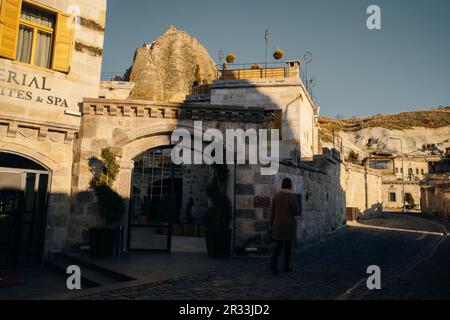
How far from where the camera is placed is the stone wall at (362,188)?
73.9ft

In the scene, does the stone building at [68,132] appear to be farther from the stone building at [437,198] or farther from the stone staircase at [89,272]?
the stone building at [437,198]

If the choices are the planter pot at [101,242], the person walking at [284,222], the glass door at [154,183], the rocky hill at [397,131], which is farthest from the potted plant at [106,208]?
the rocky hill at [397,131]

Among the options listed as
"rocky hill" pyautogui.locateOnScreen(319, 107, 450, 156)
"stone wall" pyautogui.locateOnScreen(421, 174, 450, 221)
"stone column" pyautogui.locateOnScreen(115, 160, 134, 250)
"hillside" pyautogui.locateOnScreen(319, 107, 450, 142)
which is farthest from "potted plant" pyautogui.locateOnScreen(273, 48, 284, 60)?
"hillside" pyautogui.locateOnScreen(319, 107, 450, 142)

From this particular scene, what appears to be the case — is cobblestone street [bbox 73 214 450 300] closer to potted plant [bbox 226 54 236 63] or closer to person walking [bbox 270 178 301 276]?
person walking [bbox 270 178 301 276]

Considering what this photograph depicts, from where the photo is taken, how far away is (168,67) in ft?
191

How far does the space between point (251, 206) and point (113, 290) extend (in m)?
4.71

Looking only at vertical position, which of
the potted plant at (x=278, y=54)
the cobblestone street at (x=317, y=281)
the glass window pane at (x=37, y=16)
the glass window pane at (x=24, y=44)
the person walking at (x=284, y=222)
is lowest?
the cobblestone street at (x=317, y=281)

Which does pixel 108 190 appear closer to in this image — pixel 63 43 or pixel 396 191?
pixel 63 43

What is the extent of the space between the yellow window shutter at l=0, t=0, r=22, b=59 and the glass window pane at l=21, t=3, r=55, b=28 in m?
0.35

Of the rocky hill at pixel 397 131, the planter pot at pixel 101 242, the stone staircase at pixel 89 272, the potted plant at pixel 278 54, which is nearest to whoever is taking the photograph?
the stone staircase at pixel 89 272

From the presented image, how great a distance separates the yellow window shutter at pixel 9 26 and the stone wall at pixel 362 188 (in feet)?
62.2

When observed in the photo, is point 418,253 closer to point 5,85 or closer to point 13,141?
point 13,141

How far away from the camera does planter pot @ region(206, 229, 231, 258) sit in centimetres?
836
